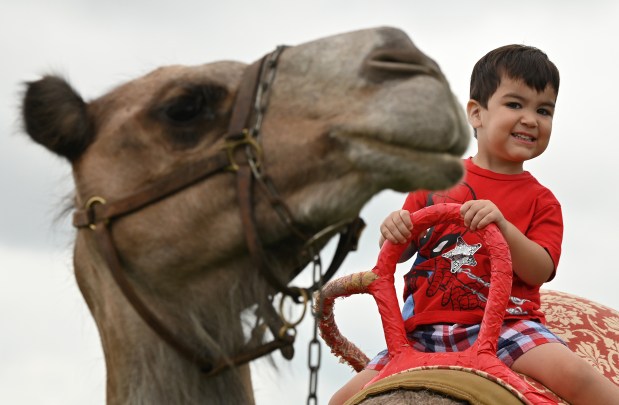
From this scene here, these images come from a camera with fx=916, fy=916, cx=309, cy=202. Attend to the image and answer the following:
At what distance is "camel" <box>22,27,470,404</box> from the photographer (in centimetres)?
300

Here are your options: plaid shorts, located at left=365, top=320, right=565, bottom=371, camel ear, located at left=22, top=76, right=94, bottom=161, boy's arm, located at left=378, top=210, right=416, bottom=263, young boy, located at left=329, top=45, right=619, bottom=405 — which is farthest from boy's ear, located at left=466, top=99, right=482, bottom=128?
camel ear, located at left=22, top=76, right=94, bottom=161

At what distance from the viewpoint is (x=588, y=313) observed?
16.5 ft

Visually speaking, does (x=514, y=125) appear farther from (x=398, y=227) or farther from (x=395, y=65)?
(x=395, y=65)

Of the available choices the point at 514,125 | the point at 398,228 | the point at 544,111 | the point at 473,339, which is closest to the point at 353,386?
the point at 473,339

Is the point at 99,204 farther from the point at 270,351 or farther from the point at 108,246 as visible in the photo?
the point at 270,351

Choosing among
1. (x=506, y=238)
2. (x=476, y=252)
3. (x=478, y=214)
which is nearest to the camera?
(x=478, y=214)

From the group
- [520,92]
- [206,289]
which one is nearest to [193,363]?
[206,289]

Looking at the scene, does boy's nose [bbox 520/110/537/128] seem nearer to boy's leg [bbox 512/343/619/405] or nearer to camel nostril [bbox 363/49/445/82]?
boy's leg [bbox 512/343/619/405]

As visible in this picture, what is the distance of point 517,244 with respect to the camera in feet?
14.0

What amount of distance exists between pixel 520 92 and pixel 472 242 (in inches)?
35.2

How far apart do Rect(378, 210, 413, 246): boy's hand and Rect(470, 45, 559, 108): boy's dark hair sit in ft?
3.45

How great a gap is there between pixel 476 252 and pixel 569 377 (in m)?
0.79

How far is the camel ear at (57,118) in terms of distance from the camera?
3428 mm

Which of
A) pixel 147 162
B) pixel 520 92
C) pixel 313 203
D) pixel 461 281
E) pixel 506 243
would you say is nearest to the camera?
pixel 313 203
